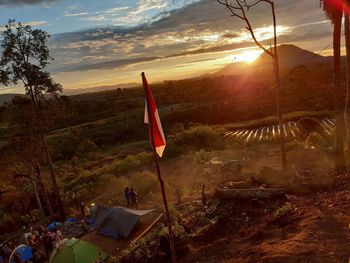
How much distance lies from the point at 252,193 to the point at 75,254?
8.06m

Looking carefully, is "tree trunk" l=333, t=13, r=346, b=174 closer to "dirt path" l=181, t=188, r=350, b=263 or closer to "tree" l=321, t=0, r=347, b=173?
"tree" l=321, t=0, r=347, b=173

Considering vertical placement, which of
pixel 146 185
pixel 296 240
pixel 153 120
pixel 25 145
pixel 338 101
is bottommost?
pixel 146 185

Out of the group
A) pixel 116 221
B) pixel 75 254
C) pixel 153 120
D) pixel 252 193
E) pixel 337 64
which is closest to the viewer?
pixel 153 120

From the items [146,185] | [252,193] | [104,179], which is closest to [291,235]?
[252,193]

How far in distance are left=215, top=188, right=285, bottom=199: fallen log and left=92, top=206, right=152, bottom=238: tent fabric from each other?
16.1ft

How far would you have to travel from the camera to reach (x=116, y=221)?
20.4m

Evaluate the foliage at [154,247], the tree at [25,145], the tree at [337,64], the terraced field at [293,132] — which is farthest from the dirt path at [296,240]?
the terraced field at [293,132]

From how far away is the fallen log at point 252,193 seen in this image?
16531 millimetres

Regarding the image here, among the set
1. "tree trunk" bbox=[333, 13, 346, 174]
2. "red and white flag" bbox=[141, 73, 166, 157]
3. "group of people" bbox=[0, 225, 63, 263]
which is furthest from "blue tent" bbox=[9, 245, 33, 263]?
"tree trunk" bbox=[333, 13, 346, 174]

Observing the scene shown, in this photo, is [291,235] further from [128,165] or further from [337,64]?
[128,165]

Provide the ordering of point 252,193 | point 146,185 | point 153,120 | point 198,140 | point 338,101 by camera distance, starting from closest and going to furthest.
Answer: point 153,120 < point 252,193 < point 338,101 < point 146,185 < point 198,140

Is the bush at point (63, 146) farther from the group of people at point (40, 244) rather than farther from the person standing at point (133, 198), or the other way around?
the group of people at point (40, 244)

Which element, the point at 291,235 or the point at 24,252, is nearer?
the point at 291,235

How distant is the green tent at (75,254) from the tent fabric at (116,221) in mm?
2490
